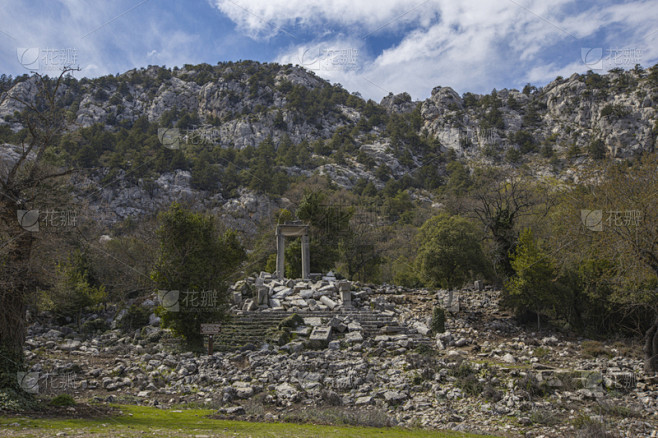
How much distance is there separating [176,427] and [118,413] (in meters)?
2.32

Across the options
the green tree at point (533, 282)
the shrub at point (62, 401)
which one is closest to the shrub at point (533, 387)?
the green tree at point (533, 282)

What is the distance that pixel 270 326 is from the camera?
853 inches

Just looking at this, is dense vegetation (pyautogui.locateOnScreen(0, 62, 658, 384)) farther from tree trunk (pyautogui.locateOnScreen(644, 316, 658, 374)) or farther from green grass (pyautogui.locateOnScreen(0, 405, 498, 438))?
green grass (pyautogui.locateOnScreen(0, 405, 498, 438))

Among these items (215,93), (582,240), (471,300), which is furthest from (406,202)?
(215,93)

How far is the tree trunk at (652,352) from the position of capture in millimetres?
14305

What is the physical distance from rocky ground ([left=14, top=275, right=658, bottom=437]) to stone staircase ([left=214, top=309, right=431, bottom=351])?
11cm

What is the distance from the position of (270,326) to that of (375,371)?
8159 mm

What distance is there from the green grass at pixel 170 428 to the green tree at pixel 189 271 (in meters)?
8.35

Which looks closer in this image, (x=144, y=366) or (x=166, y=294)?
(x=144, y=366)

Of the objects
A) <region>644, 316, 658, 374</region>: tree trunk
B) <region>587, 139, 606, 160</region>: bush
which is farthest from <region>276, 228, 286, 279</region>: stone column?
<region>587, 139, 606, 160</region>: bush

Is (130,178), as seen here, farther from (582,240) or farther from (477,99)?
(477,99)

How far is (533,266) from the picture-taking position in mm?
22266

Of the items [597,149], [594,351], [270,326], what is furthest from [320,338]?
[597,149]

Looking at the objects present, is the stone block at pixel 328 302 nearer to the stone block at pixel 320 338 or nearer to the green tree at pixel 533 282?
the stone block at pixel 320 338
